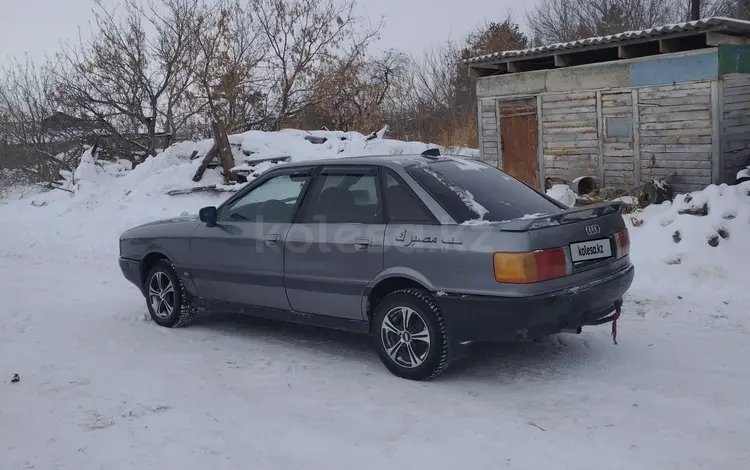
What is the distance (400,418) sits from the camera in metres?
4.32

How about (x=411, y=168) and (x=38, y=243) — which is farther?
(x=38, y=243)

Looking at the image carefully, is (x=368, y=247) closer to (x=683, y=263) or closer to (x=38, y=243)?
(x=683, y=263)

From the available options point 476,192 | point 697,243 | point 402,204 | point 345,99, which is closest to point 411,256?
point 402,204

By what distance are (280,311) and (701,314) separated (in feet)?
12.5

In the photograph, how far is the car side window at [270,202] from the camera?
19.1 feet

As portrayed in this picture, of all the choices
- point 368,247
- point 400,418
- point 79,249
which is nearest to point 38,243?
point 79,249

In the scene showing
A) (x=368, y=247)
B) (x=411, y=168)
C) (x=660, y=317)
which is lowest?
(x=660, y=317)

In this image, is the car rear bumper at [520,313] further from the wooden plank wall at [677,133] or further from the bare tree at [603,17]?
the bare tree at [603,17]

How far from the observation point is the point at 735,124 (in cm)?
1105

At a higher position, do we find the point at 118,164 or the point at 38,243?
the point at 118,164

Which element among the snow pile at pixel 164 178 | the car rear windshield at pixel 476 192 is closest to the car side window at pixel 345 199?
the car rear windshield at pixel 476 192

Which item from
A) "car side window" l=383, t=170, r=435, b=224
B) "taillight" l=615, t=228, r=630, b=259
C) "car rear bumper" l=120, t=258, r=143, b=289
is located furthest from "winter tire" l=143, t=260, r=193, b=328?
"taillight" l=615, t=228, r=630, b=259

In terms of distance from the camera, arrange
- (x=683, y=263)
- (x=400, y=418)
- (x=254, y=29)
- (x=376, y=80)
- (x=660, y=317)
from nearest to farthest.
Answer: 1. (x=400, y=418)
2. (x=660, y=317)
3. (x=683, y=263)
4. (x=254, y=29)
5. (x=376, y=80)

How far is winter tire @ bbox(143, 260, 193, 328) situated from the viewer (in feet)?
21.7
